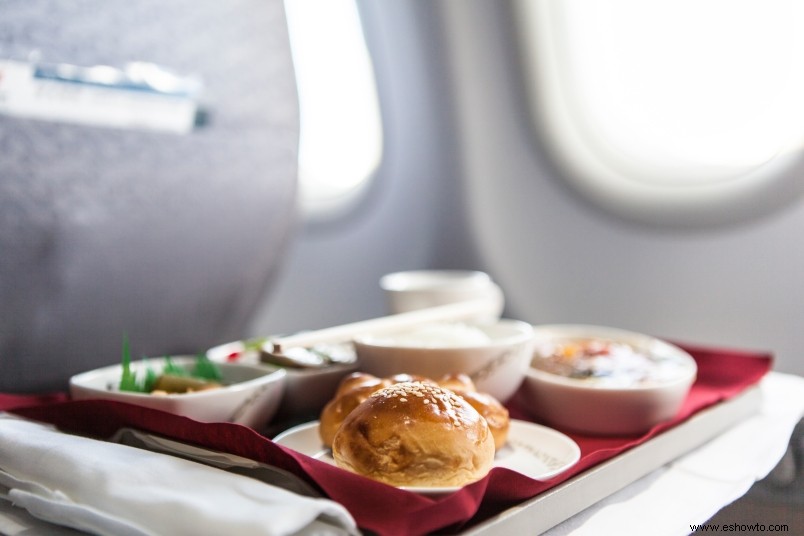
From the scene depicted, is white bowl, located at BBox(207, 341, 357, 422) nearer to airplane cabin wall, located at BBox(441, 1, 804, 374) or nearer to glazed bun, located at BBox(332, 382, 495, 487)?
glazed bun, located at BBox(332, 382, 495, 487)

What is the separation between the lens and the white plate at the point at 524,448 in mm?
687

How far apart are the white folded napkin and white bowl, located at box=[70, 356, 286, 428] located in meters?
0.07

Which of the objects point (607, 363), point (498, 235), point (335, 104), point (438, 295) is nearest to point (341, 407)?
point (607, 363)

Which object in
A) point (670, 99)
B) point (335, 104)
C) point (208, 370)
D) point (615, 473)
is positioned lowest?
point (615, 473)

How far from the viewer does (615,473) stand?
71 cm

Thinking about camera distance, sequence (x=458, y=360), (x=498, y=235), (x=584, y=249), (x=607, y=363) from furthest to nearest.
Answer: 1. (x=498, y=235)
2. (x=584, y=249)
3. (x=607, y=363)
4. (x=458, y=360)

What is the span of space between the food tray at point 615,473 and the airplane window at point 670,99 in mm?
A: 780

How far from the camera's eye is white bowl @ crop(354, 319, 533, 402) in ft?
2.65

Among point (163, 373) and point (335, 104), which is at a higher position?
point (335, 104)

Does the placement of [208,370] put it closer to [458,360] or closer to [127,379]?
[127,379]

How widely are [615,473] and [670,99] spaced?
1.34m

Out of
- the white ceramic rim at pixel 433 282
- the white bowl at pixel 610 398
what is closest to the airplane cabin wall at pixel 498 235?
the white ceramic rim at pixel 433 282

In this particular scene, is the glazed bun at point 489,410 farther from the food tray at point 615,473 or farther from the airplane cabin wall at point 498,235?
the airplane cabin wall at point 498,235

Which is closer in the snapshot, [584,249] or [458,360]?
[458,360]
